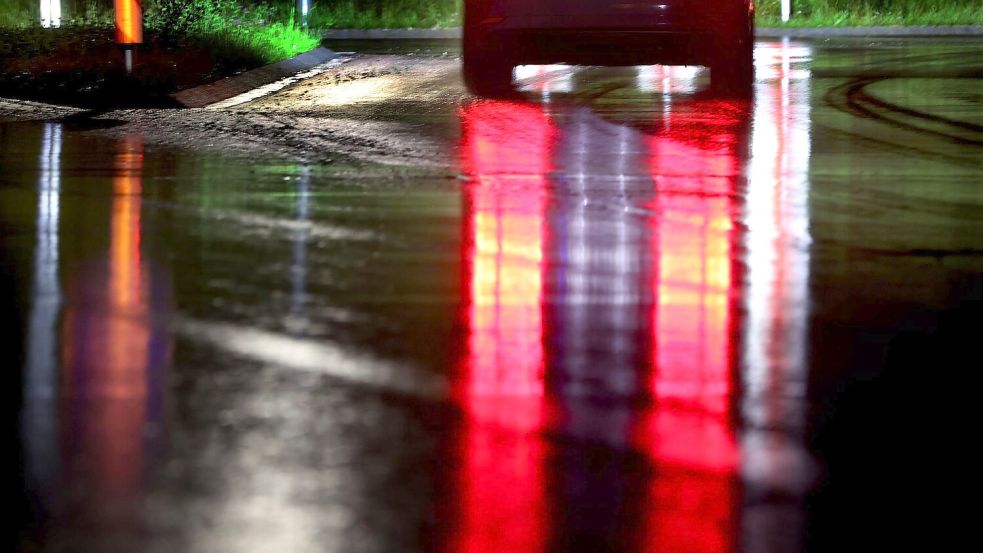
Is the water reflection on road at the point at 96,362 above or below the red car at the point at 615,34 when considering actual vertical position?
below

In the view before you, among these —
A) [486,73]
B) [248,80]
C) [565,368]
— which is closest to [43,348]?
[565,368]

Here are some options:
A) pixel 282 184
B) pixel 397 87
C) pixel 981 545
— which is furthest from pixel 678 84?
pixel 981 545

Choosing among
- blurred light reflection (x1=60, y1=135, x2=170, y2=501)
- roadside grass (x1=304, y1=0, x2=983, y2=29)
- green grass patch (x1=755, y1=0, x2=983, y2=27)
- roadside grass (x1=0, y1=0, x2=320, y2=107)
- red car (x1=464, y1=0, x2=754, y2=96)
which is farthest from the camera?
roadside grass (x1=304, y1=0, x2=983, y2=29)

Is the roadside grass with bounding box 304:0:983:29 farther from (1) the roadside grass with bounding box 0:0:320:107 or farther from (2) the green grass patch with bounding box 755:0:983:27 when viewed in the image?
(1) the roadside grass with bounding box 0:0:320:107

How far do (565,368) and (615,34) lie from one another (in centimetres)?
1197

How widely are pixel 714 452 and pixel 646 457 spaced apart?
0.68 feet

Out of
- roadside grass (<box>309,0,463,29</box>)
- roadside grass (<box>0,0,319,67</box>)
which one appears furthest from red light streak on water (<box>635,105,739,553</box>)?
roadside grass (<box>309,0,463,29</box>)

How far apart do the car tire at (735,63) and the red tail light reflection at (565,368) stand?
5689 mm

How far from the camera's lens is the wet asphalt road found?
5.31 meters

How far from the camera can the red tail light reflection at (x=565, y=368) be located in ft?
17.3

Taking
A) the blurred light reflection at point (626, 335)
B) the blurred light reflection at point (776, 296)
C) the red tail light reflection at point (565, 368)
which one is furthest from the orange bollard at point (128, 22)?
the red tail light reflection at point (565, 368)

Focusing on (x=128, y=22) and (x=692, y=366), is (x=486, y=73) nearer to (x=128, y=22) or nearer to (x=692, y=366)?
(x=128, y=22)

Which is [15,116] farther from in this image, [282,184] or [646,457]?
[646,457]

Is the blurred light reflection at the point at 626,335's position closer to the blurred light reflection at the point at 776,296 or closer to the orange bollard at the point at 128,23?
the blurred light reflection at the point at 776,296
